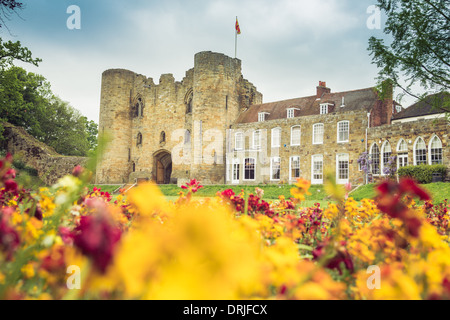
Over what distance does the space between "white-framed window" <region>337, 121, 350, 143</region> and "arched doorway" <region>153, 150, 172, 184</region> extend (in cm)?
1557

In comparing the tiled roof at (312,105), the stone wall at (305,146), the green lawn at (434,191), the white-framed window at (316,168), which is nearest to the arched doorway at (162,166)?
the stone wall at (305,146)

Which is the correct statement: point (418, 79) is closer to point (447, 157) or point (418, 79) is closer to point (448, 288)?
point (448, 288)

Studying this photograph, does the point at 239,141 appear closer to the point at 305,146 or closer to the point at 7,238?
the point at 305,146

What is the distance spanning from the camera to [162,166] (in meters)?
33.5

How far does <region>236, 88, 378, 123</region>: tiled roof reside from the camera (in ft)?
80.4

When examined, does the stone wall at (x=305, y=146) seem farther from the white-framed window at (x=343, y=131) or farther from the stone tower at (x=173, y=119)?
the stone tower at (x=173, y=119)

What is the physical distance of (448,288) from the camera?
97cm

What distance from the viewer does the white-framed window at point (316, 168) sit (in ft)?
82.4

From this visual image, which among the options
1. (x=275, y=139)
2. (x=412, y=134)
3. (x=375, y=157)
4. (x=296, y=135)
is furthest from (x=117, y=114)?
(x=412, y=134)

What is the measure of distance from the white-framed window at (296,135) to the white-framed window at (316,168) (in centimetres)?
177

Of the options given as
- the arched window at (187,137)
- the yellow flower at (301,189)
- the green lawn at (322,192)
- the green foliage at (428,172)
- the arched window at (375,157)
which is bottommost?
the green lawn at (322,192)

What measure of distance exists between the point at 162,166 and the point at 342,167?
17.0 meters
